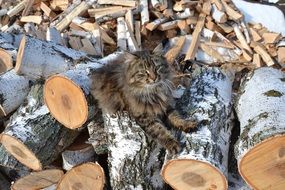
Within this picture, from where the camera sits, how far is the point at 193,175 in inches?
159

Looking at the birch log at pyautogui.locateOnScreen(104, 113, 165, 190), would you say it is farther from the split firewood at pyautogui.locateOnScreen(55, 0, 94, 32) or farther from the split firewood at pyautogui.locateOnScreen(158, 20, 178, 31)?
the split firewood at pyautogui.locateOnScreen(55, 0, 94, 32)

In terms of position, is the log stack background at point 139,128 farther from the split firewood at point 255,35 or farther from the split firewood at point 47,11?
the split firewood at point 47,11

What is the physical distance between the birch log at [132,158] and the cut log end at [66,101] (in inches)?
13.3

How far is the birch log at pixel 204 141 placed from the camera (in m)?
4.00

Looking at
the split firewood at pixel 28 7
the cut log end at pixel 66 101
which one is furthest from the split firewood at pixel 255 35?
the split firewood at pixel 28 7

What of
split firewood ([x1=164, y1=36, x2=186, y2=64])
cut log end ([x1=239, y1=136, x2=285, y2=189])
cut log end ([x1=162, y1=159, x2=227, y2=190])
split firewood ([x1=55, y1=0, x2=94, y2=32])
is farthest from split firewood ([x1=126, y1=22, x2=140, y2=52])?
cut log end ([x1=239, y1=136, x2=285, y2=189])

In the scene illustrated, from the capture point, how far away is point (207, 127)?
171 inches

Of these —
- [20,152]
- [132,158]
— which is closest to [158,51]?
[132,158]

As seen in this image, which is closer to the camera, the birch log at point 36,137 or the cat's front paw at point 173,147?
the cat's front paw at point 173,147

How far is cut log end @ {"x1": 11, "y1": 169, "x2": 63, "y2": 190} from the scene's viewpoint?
16.2ft

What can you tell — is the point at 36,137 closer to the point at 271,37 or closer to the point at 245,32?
the point at 245,32

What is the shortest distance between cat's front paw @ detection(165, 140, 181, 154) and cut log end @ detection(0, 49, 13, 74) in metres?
2.33

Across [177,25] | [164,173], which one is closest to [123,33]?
[177,25]

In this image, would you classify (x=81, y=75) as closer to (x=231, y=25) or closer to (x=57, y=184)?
(x=57, y=184)
